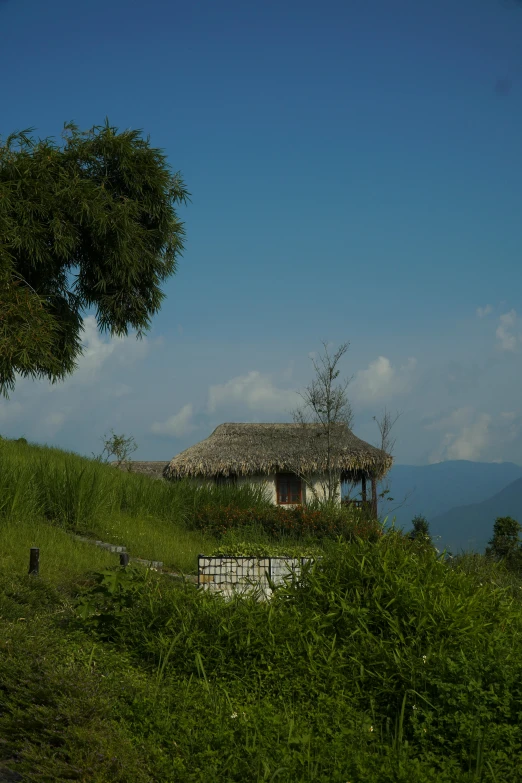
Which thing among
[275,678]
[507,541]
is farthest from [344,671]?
[507,541]

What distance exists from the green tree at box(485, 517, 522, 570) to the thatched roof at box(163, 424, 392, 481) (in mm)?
5990

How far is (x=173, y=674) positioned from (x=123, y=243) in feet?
50.7

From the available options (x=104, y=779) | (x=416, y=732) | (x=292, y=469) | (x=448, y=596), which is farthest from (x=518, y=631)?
(x=292, y=469)

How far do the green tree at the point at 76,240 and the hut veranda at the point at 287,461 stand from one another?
295 inches

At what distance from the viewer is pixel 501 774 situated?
3820 millimetres

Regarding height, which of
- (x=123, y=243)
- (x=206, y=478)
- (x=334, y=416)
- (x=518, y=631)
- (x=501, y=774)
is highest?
(x=123, y=243)

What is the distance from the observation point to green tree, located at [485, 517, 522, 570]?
18281 mm

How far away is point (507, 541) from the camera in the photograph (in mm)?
Answer: 19359

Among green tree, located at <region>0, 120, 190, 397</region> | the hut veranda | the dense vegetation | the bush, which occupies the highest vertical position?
green tree, located at <region>0, 120, 190, 397</region>

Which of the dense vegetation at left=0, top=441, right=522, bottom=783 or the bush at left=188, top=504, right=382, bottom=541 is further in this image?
the bush at left=188, top=504, right=382, bottom=541

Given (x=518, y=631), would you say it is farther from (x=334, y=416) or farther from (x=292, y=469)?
(x=292, y=469)

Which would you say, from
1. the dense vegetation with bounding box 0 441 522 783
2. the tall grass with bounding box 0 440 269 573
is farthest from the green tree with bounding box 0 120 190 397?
the dense vegetation with bounding box 0 441 522 783

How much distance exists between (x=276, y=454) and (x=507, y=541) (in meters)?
9.53

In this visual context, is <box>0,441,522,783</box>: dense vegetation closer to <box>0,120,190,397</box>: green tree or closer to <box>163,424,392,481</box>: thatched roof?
<box>0,120,190,397</box>: green tree
